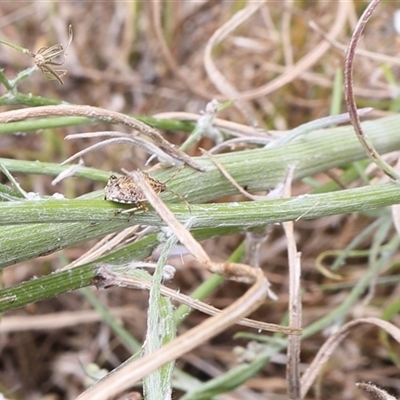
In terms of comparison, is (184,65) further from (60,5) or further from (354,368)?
(354,368)

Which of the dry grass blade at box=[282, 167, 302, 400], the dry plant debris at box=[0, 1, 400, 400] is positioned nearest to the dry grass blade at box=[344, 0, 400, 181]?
the dry grass blade at box=[282, 167, 302, 400]

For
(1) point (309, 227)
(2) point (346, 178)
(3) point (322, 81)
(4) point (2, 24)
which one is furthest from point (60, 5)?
(2) point (346, 178)

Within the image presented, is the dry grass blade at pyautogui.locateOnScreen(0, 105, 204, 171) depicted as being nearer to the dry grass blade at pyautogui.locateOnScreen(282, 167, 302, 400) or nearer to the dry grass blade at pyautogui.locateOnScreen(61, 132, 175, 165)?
the dry grass blade at pyautogui.locateOnScreen(61, 132, 175, 165)

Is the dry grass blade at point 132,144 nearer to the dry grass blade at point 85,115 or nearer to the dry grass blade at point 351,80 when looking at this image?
the dry grass blade at point 85,115

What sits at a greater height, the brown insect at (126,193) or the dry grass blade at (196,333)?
the brown insect at (126,193)

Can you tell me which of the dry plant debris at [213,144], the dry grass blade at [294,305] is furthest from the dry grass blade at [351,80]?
the dry plant debris at [213,144]

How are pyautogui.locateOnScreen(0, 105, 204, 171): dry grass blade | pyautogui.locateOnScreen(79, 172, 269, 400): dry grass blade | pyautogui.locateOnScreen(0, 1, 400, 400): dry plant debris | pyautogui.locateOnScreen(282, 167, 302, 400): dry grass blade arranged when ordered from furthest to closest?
pyautogui.locateOnScreen(0, 1, 400, 400): dry plant debris < pyautogui.locateOnScreen(282, 167, 302, 400): dry grass blade < pyautogui.locateOnScreen(0, 105, 204, 171): dry grass blade < pyautogui.locateOnScreen(79, 172, 269, 400): dry grass blade

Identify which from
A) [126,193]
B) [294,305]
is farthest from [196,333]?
[294,305]

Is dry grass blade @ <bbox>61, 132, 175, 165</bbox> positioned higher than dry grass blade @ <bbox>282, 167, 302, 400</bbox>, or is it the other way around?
dry grass blade @ <bbox>61, 132, 175, 165</bbox>

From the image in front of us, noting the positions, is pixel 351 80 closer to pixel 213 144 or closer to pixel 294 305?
pixel 294 305

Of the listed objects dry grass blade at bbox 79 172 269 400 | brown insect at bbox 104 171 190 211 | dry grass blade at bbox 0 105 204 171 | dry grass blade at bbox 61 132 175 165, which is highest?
dry grass blade at bbox 0 105 204 171

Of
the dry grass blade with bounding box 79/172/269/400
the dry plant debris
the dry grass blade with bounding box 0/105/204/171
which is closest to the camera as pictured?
the dry grass blade with bounding box 79/172/269/400
